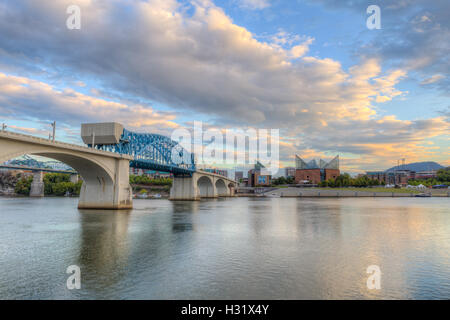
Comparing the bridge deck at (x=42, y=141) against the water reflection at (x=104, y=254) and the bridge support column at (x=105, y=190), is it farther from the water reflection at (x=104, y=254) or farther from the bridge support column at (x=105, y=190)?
the water reflection at (x=104, y=254)

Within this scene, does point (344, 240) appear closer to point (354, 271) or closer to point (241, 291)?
point (354, 271)

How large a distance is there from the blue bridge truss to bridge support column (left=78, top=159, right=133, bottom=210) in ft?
37.6

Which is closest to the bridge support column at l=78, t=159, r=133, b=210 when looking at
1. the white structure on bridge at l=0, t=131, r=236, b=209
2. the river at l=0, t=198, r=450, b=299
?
the white structure on bridge at l=0, t=131, r=236, b=209

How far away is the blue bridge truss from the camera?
73537 millimetres

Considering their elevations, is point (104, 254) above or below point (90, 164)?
below

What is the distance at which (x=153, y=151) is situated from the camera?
95.2 meters

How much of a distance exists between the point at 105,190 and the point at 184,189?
5860 cm

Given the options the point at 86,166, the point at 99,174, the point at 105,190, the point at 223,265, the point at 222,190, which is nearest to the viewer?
the point at 223,265

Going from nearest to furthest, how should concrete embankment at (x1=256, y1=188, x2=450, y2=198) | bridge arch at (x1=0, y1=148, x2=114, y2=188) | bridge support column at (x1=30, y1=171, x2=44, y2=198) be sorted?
1. bridge arch at (x1=0, y1=148, x2=114, y2=188)
2. bridge support column at (x1=30, y1=171, x2=44, y2=198)
3. concrete embankment at (x1=256, y1=188, x2=450, y2=198)

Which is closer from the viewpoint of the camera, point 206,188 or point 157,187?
point 206,188

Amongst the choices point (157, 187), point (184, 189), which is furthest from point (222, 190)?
point (184, 189)

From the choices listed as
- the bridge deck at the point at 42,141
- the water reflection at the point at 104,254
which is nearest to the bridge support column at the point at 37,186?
the bridge deck at the point at 42,141
